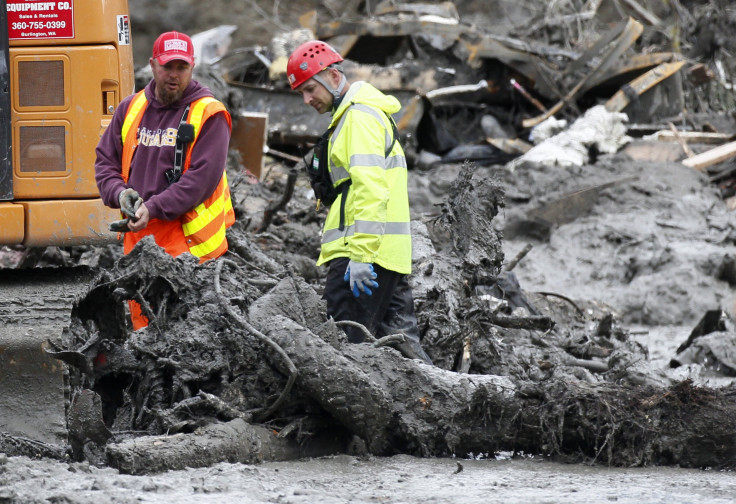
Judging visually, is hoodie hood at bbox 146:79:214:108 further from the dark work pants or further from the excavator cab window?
the dark work pants

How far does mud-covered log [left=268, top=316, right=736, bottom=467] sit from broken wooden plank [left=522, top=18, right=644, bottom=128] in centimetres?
919

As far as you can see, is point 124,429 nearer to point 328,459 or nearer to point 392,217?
point 328,459

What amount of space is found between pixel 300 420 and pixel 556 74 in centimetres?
1025

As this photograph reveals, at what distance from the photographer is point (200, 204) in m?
5.07

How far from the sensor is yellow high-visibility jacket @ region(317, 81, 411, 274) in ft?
16.0

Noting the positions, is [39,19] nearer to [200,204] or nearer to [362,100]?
[200,204]

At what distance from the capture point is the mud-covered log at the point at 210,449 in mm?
3701

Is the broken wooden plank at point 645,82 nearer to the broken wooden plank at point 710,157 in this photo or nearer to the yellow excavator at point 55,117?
the broken wooden plank at point 710,157

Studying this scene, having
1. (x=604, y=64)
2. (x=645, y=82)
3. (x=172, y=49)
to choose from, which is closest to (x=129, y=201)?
(x=172, y=49)

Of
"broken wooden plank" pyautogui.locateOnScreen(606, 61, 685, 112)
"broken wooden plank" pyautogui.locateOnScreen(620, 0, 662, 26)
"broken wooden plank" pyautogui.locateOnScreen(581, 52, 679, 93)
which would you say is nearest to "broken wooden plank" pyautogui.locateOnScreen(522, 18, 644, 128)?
"broken wooden plank" pyautogui.locateOnScreen(581, 52, 679, 93)

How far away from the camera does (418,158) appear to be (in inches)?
504

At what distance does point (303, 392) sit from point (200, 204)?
1.28m

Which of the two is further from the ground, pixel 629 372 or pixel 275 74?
pixel 275 74

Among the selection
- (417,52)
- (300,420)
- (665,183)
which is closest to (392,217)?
(300,420)
